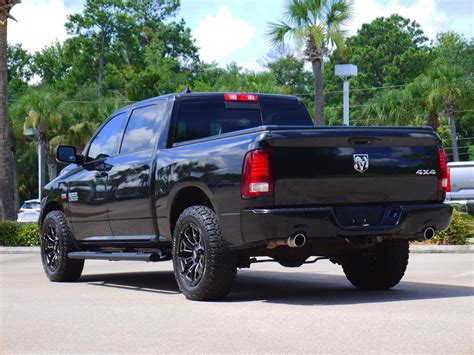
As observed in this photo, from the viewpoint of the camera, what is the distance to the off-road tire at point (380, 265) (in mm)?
10344

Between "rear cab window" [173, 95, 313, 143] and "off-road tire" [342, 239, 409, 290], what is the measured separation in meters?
1.80

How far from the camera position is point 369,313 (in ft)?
27.4

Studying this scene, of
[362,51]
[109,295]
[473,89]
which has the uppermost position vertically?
[362,51]

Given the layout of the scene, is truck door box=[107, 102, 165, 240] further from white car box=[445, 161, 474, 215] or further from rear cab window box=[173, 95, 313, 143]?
white car box=[445, 161, 474, 215]

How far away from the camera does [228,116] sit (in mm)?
10844

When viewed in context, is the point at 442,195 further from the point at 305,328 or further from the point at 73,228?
the point at 73,228

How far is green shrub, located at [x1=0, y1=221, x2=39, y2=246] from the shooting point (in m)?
23.6

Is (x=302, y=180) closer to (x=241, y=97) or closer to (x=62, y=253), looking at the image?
(x=241, y=97)

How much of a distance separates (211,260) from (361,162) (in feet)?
5.56

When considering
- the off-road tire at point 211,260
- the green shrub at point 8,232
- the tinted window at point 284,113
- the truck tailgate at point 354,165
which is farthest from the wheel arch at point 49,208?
the green shrub at point 8,232

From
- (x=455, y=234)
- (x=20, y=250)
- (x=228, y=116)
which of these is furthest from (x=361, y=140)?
(x=20, y=250)

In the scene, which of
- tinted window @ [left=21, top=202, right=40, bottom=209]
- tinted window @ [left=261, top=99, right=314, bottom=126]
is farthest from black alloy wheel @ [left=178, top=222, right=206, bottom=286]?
tinted window @ [left=21, top=202, right=40, bottom=209]

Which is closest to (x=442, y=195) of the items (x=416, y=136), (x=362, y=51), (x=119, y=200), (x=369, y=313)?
(x=416, y=136)

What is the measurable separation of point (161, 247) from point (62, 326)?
2.62 meters
